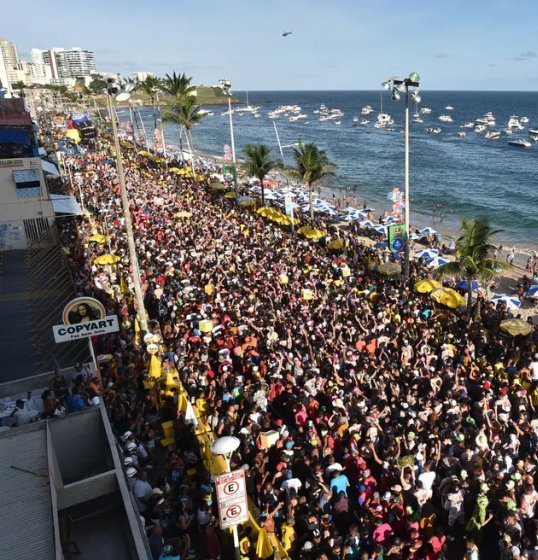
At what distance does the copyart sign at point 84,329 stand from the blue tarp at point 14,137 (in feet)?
62.6

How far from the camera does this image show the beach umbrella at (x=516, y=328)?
47.6 feet

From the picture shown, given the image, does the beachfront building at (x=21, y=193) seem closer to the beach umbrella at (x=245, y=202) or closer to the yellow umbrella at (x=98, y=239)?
the yellow umbrella at (x=98, y=239)

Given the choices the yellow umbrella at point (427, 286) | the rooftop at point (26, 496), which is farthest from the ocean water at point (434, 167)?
the rooftop at point (26, 496)

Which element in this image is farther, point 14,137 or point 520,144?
point 520,144

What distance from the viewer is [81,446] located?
9086 millimetres

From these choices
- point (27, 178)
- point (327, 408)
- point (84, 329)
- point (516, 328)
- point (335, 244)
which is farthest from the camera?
point (27, 178)

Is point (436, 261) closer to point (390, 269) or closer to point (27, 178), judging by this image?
point (390, 269)

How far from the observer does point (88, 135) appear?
52.2m

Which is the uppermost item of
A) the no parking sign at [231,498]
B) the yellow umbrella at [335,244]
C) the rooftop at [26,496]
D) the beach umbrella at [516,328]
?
the rooftop at [26,496]

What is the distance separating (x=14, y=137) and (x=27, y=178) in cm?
300

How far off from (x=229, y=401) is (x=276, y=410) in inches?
44.5

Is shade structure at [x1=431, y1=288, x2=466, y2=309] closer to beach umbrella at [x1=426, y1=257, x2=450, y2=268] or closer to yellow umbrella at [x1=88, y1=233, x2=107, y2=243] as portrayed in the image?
beach umbrella at [x1=426, y1=257, x2=450, y2=268]

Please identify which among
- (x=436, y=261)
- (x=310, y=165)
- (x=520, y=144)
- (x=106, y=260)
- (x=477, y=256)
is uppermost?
(x=310, y=165)

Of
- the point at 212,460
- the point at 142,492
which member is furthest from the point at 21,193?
the point at 142,492
